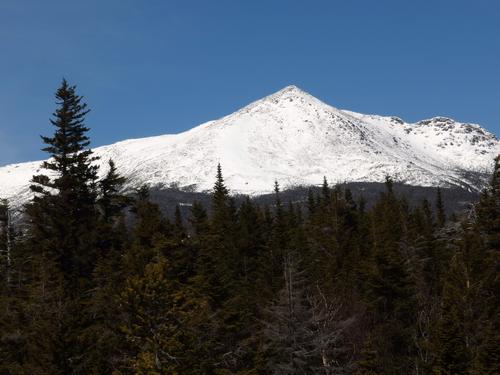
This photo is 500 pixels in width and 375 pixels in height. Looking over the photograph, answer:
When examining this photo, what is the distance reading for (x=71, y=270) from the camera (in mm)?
30953

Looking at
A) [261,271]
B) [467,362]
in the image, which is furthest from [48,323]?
[261,271]

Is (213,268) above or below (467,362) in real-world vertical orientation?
above

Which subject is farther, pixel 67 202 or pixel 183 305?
pixel 67 202

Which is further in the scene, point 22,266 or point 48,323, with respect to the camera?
point 22,266

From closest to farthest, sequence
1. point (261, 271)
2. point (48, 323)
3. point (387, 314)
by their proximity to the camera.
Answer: point (48, 323), point (387, 314), point (261, 271)

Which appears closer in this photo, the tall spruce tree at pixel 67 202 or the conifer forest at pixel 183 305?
the conifer forest at pixel 183 305

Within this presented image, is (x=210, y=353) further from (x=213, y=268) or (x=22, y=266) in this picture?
(x=22, y=266)

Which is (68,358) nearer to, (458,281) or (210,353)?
(210,353)

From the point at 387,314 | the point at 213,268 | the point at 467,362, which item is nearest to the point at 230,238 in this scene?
the point at 387,314

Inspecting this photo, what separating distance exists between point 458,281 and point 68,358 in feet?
60.3

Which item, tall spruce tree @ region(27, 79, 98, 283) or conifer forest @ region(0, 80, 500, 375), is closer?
conifer forest @ region(0, 80, 500, 375)

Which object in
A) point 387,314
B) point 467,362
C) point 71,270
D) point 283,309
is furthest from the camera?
point 387,314

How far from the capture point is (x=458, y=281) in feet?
93.5

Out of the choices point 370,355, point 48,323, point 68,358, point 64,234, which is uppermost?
point 64,234
